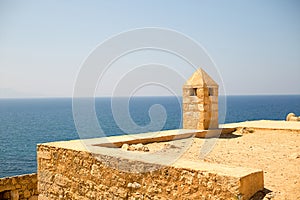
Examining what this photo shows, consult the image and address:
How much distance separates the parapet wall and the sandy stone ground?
1.47 feet

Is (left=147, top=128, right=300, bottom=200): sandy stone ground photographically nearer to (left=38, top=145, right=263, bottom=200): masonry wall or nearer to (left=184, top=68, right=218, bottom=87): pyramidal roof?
(left=38, top=145, right=263, bottom=200): masonry wall

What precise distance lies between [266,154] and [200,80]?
364 centimetres

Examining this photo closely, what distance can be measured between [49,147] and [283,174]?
432 cm

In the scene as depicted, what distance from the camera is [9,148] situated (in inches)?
1337

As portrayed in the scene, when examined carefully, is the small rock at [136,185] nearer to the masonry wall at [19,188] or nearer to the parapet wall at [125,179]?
the parapet wall at [125,179]

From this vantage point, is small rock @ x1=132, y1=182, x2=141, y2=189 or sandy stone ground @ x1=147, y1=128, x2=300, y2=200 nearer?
sandy stone ground @ x1=147, y1=128, x2=300, y2=200

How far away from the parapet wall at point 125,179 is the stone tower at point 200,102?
450 centimetres

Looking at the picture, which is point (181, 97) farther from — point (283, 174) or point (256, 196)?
point (256, 196)

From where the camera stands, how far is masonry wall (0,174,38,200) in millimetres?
9727

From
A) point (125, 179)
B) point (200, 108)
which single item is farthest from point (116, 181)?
point (200, 108)

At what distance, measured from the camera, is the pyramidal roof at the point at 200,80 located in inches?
385

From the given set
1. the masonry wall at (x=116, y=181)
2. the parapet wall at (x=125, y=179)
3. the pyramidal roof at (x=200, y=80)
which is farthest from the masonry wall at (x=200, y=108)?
the masonry wall at (x=116, y=181)

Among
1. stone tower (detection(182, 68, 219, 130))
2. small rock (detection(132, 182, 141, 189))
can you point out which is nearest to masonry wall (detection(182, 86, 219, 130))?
stone tower (detection(182, 68, 219, 130))

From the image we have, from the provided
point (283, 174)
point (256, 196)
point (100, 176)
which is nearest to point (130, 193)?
point (100, 176)
